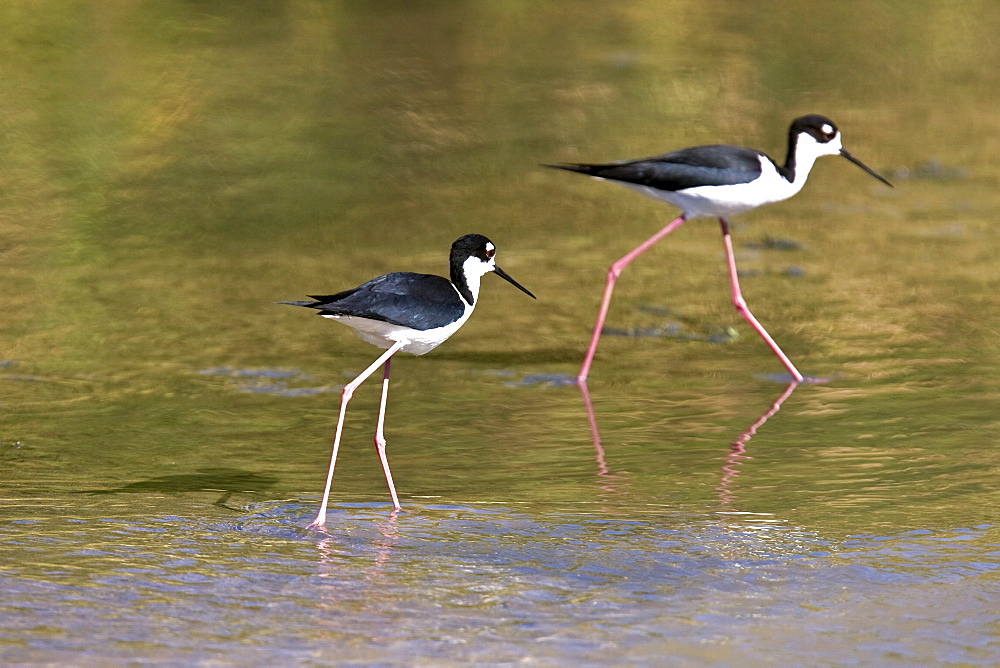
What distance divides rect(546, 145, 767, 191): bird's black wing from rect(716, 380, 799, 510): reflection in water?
1.26 metres

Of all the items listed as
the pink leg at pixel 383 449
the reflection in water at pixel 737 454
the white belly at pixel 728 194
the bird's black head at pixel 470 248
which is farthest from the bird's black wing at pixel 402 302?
the white belly at pixel 728 194

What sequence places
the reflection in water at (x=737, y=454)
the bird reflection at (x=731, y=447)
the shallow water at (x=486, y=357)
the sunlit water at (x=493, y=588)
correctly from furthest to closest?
1. the bird reflection at (x=731, y=447)
2. the reflection in water at (x=737, y=454)
3. the shallow water at (x=486, y=357)
4. the sunlit water at (x=493, y=588)

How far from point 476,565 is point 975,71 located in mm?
11389

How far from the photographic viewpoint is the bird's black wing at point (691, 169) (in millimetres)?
8383

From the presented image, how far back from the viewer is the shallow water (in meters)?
4.95

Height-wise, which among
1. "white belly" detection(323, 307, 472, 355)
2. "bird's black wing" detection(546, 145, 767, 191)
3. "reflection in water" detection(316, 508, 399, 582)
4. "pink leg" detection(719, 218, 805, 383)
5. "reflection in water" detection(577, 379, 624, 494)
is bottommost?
"reflection in water" detection(316, 508, 399, 582)

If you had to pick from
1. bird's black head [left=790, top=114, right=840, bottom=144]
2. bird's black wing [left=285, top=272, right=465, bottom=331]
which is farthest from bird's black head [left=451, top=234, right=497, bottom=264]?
bird's black head [left=790, top=114, right=840, bottom=144]

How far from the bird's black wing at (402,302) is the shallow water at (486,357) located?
2.34 ft

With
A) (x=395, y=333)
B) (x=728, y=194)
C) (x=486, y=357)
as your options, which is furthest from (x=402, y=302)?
(x=728, y=194)

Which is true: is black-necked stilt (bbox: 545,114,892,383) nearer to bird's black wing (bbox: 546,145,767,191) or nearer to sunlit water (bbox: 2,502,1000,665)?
bird's black wing (bbox: 546,145,767,191)

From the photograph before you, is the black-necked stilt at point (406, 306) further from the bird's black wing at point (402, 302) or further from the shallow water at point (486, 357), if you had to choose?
the shallow water at point (486, 357)

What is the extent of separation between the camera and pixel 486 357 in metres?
8.31

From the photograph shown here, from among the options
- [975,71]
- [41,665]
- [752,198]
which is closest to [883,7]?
[975,71]

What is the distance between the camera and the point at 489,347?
851cm
